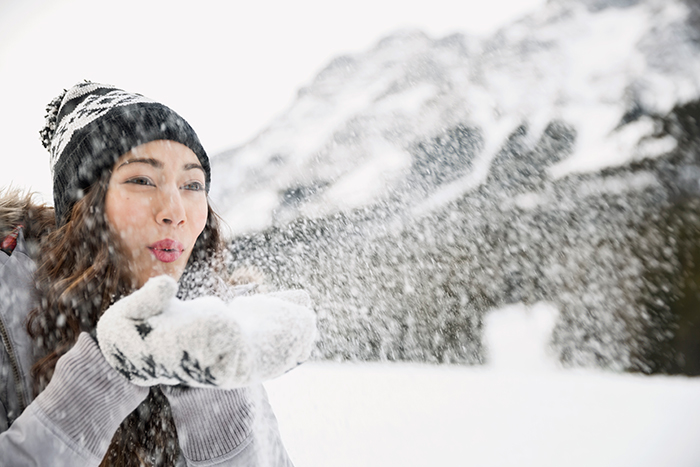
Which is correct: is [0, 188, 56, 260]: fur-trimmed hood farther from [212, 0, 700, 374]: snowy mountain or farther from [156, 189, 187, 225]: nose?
[212, 0, 700, 374]: snowy mountain

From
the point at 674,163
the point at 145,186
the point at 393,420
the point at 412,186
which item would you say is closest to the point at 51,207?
the point at 145,186

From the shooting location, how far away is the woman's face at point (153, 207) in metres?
0.87

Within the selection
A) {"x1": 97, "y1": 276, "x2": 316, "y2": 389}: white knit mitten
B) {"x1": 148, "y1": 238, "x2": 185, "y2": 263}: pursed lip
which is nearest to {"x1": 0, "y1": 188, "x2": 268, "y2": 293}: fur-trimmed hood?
{"x1": 148, "y1": 238, "x2": 185, "y2": 263}: pursed lip

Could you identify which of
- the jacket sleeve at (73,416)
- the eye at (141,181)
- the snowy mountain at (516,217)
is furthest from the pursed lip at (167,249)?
the snowy mountain at (516,217)

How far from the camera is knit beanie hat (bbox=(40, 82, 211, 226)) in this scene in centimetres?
91

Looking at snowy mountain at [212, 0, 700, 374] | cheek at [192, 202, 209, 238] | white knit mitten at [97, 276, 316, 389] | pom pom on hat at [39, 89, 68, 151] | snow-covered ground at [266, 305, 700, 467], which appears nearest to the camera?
white knit mitten at [97, 276, 316, 389]

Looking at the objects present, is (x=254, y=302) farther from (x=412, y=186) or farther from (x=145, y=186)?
(x=412, y=186)

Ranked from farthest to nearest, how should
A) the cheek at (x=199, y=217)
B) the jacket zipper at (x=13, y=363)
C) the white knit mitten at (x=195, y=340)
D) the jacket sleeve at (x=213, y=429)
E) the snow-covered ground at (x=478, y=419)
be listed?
the snow-covered ground at (x=478, y=419) → the cheek at (x=199, y=217) → the jacket sleeve at (x=213, y=429) → the jacket zipper at (x=13, y=363) → the white knit mitten at (x=195, y=340)

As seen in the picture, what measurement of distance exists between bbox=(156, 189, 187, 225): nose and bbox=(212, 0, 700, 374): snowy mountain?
2.75 m

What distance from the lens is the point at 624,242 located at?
4660mm

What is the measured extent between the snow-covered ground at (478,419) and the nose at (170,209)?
1.81 meters

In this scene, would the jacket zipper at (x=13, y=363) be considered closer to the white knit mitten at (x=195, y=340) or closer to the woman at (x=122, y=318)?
the woman at (x=122, y=318)

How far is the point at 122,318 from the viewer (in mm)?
550

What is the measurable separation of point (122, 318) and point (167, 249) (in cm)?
39
